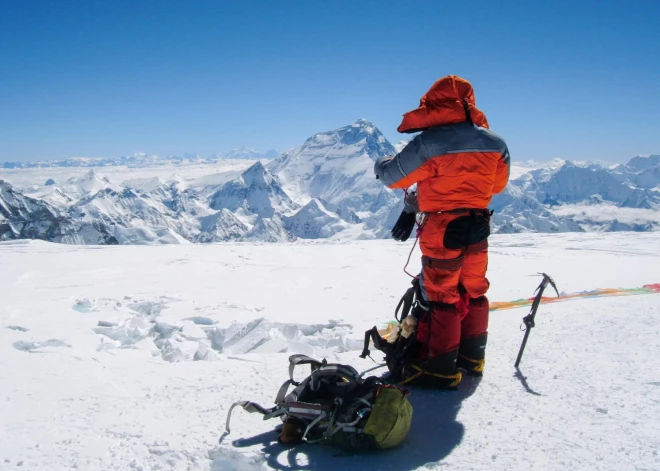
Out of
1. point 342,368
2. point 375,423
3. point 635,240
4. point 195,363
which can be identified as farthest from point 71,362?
point 635,240

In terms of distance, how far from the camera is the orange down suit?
3.69m

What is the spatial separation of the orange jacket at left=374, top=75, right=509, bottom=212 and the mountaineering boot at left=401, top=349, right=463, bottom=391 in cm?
131

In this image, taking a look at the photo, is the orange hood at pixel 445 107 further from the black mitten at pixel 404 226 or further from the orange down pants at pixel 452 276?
the black mitten at pixel 404 226

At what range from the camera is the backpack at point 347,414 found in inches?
119

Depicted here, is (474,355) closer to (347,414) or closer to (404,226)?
(404,226)

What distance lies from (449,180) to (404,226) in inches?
37.1

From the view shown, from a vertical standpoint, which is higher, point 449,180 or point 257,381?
point 449,180

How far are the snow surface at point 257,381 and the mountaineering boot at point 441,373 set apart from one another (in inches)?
3.8

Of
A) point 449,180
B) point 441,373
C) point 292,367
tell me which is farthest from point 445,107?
point 292,367

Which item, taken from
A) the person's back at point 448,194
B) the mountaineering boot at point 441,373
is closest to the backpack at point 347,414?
the mountaineering boot at point 441,373

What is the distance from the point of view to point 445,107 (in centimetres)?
372

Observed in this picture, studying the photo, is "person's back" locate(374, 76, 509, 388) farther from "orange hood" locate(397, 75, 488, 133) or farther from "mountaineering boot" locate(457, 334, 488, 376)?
"mountaineering boot" locate(457, 334, 488, 376)

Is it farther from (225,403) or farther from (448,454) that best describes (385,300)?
(448,454)

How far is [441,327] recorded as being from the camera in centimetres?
391
